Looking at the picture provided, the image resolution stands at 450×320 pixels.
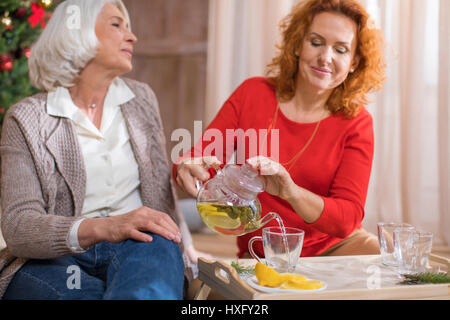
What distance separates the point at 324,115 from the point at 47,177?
888 millimetres

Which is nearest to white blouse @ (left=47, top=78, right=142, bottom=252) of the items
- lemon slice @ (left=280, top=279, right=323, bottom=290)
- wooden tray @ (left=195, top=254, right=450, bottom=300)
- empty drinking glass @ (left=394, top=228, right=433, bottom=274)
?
wooden tray @ (left=195, top=254, right=450, bottom=300)

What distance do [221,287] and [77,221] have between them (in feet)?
1.37

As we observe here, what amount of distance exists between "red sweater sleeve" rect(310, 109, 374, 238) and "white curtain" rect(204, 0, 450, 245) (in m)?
1.00

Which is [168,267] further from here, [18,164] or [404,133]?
[404,133]

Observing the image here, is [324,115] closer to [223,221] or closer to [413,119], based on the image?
[223,221]

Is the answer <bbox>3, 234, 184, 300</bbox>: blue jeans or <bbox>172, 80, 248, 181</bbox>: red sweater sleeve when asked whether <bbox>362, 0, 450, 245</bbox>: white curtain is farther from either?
<bbox>3, 234, 184, 300</bbox>: blue jeans

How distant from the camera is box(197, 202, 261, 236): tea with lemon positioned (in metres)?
1.17

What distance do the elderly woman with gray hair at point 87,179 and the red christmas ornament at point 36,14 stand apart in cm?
95

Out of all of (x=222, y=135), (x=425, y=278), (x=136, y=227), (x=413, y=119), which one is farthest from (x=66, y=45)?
(x=413, y=119)

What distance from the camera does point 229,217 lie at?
3.83 ft

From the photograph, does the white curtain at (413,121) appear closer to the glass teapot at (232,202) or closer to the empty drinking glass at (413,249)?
the empty drinking glass at (413,249)

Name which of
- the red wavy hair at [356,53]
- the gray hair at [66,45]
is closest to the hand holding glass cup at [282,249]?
the red wavy hair at [356,53]

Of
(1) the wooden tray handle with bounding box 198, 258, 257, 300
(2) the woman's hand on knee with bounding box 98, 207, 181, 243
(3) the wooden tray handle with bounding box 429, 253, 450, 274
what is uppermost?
(2) the woman's hand on knee with bounding box 98, 207, 181, 243

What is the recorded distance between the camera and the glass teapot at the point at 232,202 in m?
1.17
